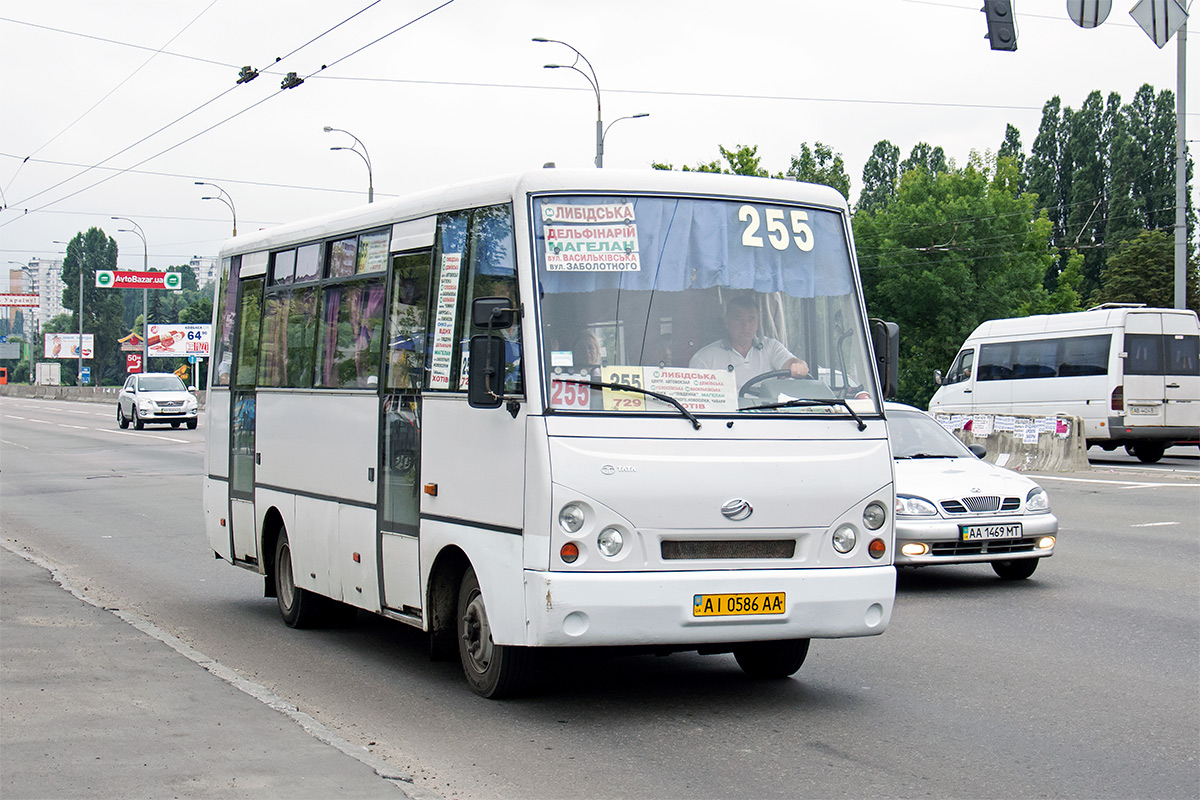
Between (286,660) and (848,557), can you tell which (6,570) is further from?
(848,557)

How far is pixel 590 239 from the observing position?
23.6ft

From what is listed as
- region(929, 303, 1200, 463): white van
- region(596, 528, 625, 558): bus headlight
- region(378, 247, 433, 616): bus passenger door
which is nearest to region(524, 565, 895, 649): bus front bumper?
region(596, 528, 625, 558): bus headlight

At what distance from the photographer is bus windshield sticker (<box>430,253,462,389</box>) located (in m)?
7.79

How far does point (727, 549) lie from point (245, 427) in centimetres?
523

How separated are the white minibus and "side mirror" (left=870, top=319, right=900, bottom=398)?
0.02 m

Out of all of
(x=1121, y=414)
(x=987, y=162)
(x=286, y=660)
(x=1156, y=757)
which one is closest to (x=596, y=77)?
(x=1121, y=414)

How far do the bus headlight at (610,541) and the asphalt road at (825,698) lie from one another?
857 millimetres

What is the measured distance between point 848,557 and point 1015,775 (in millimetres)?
1514

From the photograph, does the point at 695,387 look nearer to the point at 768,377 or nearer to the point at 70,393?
the point at 768,377

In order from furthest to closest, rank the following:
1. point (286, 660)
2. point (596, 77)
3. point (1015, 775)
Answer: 1. point (596, 77)
2. point (286, 660)
3. point (1015, 775)

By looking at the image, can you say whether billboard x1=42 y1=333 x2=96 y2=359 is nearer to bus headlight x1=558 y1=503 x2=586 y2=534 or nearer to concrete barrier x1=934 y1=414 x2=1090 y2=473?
concrete barrier x1=934 y1=414 x2=1090 y2=473

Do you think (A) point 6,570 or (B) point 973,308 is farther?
(B) point 973,308

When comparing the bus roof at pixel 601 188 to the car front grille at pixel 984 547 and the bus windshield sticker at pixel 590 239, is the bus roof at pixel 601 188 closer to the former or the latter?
the bus windshield sticker at pixel 590 239

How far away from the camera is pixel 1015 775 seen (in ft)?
19.7
